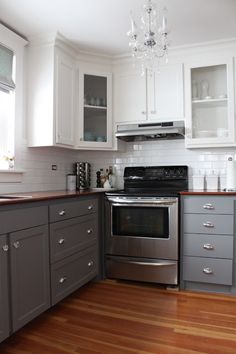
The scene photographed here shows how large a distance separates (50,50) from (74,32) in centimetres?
28

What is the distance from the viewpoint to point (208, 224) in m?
2.65

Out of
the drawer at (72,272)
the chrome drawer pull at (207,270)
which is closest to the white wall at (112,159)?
the drawer at (72,272)

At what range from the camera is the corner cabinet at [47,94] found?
2811 mm

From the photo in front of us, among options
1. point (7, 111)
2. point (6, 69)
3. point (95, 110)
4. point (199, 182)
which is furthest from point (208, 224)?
point (6, 69)

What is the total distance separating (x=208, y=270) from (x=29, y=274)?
1.58m

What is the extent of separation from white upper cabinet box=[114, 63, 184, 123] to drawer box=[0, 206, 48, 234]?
1.62 meters

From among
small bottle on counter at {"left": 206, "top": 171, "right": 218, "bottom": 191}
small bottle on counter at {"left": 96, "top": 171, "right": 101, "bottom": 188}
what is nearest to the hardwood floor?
small bottle on counter at {"left": 206, "top": 171, "right": 218, "bottom": 191}

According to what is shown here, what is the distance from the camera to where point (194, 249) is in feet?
8.87

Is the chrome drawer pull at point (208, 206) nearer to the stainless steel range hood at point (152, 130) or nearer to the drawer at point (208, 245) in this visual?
the drawer at point (208, 245)

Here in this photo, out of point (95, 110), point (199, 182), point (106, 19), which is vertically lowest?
point (199, 182)

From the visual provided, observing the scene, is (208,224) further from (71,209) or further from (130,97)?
(130,97)

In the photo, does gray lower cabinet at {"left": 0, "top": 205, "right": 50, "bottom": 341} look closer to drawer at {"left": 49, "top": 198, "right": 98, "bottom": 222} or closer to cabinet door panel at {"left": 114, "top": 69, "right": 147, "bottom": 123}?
drawer at {"left": 49, "top": 198, "right": 98, "bottom": 222}

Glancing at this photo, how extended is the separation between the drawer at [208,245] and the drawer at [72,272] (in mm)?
872

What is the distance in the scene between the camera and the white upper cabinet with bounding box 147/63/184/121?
3092mm
